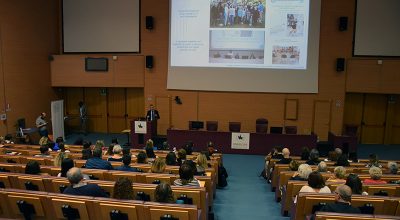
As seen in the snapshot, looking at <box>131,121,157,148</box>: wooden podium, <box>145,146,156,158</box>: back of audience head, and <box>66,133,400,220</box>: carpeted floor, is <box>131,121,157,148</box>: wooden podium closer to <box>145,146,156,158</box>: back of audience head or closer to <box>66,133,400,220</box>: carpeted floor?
<box>66,133,400,220</box>: carpeted floor

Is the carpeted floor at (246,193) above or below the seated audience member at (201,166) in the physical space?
below

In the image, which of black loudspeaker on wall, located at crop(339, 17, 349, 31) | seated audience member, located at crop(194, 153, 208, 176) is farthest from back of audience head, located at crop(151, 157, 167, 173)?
black loudspeaker on wall, located at crop(339, 17, 349, 31)

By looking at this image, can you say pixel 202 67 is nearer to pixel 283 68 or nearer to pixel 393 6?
pixel 283 68

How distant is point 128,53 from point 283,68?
6.75 metres

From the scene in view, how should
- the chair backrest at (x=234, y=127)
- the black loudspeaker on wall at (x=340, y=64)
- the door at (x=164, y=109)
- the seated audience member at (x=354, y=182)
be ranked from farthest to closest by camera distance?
the door at (x=164, y=109) < the black loudspeaker on wall at (x=340, y=64) < the chair backrest at (x=234, y=127) < the seated audience member at (x=354, y=182)

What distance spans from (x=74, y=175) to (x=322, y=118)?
1209 centimetres

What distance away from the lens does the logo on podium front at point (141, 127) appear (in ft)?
43.8

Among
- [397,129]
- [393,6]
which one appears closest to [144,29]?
[393,6]

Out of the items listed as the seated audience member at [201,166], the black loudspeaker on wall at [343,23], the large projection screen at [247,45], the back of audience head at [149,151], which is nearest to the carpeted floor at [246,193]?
the seated audience member at [201,166]

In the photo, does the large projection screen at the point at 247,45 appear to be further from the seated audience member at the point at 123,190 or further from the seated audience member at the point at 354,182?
the seated audience member at the point at 123,190

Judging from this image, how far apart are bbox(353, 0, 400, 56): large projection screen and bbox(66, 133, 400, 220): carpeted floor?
4154mm

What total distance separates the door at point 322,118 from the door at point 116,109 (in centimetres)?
869

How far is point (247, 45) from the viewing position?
14.1 metres

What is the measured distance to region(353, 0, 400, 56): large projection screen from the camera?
45.5 ft
